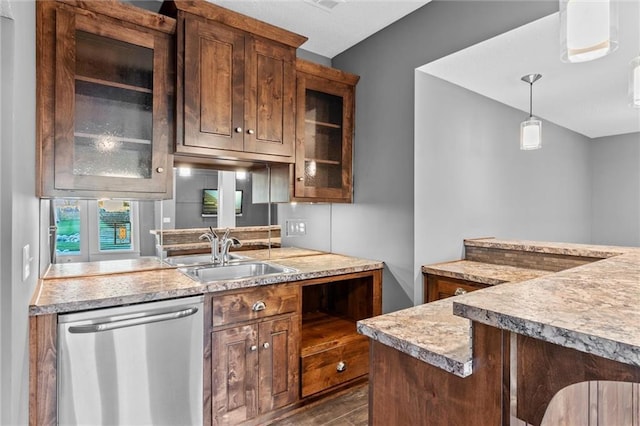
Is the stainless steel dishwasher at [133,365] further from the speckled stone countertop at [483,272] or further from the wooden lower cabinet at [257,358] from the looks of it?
the speckled stone countertop at [483,272]

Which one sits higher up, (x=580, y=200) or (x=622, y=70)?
(x=622, y=70)

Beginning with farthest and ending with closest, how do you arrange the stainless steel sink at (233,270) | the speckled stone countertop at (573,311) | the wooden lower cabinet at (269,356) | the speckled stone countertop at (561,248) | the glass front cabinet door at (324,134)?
the glass front cabinet door at (324,134), the stainless steel sink at (233,270), the speckled stone countertop at (561,248), the wooden lower cabinet at (269,356), the speckled stone countertop at (573,311)

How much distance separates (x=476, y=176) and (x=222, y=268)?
7.28ft

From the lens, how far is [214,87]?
2.13 metres

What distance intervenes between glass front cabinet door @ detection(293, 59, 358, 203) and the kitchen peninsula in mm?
1533

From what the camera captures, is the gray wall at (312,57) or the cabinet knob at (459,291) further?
the gray wall at (312,57)

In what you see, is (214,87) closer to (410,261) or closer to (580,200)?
(410,261)

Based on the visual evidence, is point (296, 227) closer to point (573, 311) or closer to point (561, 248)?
point (561, 248)

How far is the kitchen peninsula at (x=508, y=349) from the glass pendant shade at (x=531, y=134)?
1499 millimetres

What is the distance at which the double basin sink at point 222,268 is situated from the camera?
7.79 feet

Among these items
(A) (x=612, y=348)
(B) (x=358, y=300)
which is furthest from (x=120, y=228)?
(A) (x=612, y=348)

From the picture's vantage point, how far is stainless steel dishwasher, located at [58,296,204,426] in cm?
152

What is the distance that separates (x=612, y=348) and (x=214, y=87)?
2174 millimetres

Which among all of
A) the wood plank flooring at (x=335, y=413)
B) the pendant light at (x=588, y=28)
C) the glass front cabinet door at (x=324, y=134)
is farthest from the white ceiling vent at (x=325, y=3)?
the wood plank flooring at (x=335, y=413)
